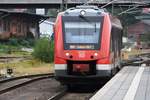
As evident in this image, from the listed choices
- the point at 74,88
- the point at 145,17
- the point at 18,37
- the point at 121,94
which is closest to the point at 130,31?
the point at 145,17

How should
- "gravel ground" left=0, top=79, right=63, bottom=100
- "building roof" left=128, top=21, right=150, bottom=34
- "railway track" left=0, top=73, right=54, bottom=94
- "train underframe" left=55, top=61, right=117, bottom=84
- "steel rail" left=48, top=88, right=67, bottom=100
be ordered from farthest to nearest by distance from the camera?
"building roof" left=128, top=21, right=150, bottom=34 → "railway track" left=0, top=73, right=54, bottom=94 → "train underframe" left=55, top=61, right=117, bottom=84 → "gravel ground" left=0, top=79, right=63, bottom=100 → "steel rail" left=48, top=88, right=67, bottom=100

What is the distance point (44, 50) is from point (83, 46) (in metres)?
22.0

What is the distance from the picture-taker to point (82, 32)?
2128 centimetres

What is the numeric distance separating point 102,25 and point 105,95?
8.23m

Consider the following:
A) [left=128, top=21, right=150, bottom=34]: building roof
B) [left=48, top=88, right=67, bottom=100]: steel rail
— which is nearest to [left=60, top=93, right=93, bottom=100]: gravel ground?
[left=48, top=88, right=67, bottom=100]: steel rail

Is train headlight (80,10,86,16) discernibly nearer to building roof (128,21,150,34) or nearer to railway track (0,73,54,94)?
railway track (0,73,54,94)

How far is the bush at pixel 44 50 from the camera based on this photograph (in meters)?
42.9

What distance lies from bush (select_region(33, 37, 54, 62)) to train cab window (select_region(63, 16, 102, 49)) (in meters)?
21.4

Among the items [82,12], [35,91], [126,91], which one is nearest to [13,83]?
[35,91]

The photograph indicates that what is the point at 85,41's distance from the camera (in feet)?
69.0

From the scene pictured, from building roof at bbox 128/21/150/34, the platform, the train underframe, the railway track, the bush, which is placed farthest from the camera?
building roof at bbox 128/21/150/34

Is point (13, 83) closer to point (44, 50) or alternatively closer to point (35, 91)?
point (35, 91)

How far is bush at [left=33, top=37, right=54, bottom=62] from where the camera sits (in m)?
42.9

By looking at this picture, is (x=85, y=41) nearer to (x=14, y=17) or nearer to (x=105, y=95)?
(x=105, y=95)
